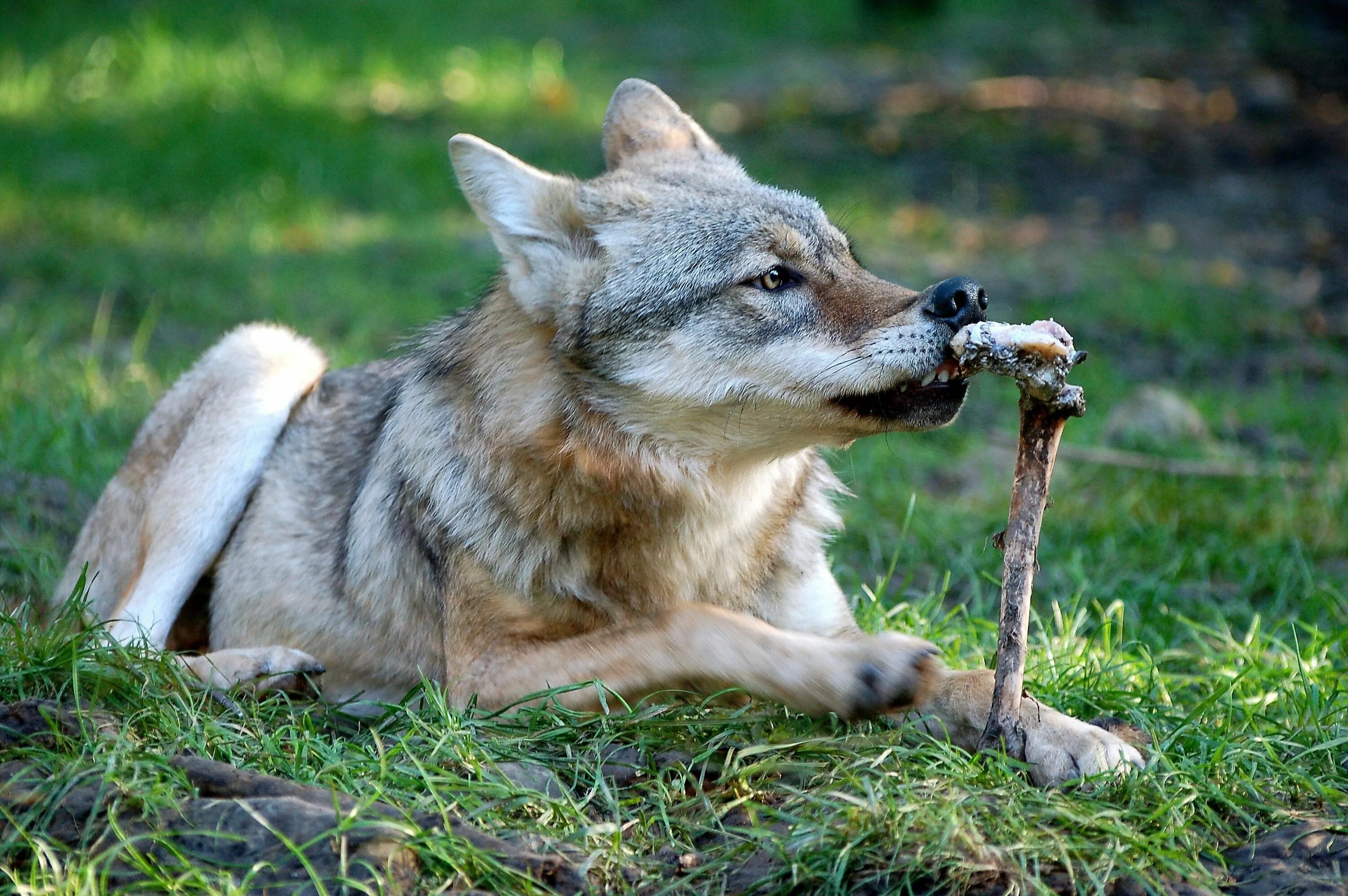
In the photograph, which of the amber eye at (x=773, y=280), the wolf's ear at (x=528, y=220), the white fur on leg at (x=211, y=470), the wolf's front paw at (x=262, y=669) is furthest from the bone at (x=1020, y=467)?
the white fur on leg at (x=211, y=470)

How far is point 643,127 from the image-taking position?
16.2 feet

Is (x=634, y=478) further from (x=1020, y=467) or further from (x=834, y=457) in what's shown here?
(x=834, y=457)

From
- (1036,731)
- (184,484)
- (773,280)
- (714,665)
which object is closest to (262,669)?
(184,484)

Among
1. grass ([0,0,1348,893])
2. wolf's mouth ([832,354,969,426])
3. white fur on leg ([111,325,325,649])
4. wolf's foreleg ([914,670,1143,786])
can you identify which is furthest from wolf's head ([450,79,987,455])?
white fur on leg ([111,325,325,649])

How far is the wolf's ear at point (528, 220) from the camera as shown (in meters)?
4.08

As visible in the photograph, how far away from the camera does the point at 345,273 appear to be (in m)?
9.17

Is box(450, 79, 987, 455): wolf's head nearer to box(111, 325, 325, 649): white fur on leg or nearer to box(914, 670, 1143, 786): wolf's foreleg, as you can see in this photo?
box(914, 670, 1143, 786): wolf's foreleg

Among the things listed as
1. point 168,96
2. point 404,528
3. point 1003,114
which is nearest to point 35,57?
point 168,96

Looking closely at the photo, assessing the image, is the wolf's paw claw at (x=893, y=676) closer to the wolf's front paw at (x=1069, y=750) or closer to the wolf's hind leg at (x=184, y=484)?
the wolf's front paw at (x=1069, y=750)

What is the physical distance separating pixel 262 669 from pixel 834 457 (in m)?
2.94

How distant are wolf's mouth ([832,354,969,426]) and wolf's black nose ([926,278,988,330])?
17cm

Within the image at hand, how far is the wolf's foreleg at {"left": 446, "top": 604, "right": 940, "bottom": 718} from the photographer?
3.35 metres

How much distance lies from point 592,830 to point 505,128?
1026 cm

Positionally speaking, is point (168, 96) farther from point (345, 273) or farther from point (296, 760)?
point (296, 760)
